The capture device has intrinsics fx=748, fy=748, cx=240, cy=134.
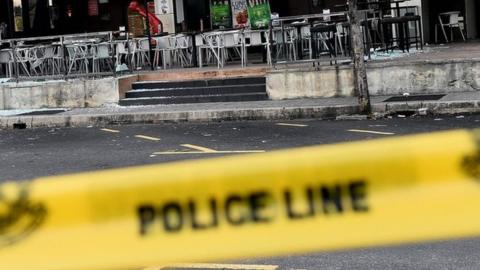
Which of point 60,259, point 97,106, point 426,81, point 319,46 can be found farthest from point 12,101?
point 60,259

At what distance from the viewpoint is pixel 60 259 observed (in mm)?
2545

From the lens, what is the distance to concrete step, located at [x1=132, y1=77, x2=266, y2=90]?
14789 mm

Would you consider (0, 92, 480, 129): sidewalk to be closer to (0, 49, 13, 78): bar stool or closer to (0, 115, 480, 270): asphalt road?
(0, 115, 480, 270): asphalt road

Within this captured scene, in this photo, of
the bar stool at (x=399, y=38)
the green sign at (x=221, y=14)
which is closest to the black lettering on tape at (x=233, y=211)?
the bar stool at (x=399, y=38)

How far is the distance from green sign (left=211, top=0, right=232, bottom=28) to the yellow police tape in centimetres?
1886

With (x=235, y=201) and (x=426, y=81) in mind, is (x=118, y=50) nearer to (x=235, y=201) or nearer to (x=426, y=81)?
(x=426, y=81)

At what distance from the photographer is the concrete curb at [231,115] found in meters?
12.0

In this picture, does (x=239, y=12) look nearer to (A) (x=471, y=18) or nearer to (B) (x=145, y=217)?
(A) (x=471, y=18)

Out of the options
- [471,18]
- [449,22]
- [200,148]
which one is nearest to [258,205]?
[200,148]

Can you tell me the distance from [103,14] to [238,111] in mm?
11115

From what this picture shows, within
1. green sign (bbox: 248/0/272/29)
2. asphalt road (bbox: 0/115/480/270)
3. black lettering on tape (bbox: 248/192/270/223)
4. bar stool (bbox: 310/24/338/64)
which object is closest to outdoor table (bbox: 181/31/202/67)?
green sign (bbox: 248/0/272/29)

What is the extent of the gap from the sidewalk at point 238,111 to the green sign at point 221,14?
22.9 feet

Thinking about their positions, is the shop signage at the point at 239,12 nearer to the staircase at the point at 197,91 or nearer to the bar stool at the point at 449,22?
the bar stool at the point at 449,22

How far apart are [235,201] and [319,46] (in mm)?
13757
